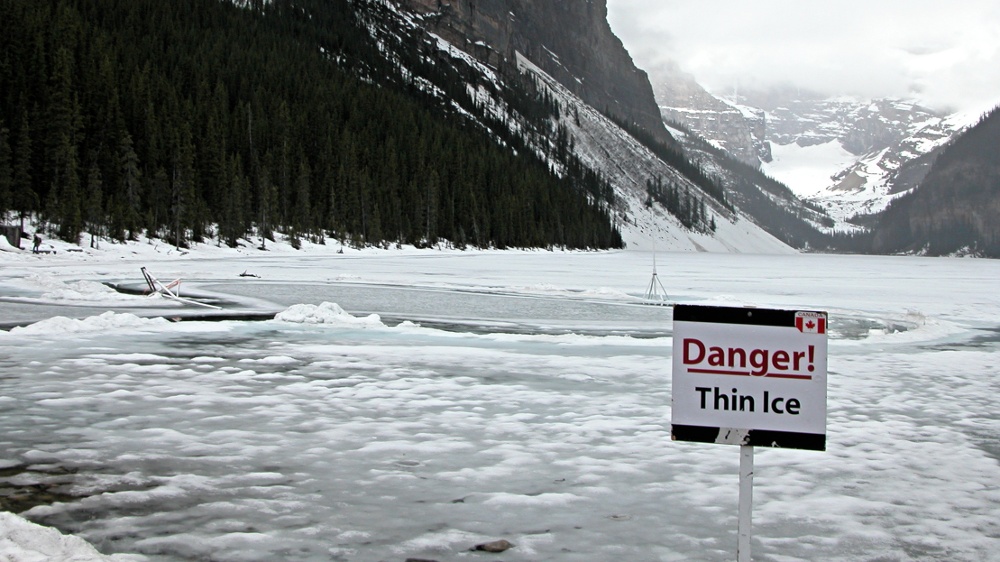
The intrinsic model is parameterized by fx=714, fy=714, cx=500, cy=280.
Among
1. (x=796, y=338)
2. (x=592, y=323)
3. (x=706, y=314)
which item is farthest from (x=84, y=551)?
(x=592, y=323)

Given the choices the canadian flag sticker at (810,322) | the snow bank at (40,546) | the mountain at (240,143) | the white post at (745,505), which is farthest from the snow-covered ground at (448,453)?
the mountain at (240,143)

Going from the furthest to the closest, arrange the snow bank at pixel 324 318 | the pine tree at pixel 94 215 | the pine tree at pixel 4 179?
1. the pine tree at pixel 94 215
2. the pine tree at pixel 4 179
3. the snow bank at pixel 324 318

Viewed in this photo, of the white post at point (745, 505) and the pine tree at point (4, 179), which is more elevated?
the pine tree at point (4, 179)

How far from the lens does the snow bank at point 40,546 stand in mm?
4031

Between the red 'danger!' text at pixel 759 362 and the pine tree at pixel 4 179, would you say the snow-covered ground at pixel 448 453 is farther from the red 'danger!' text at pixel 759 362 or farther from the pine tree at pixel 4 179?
the pine tree at pixel 4 179

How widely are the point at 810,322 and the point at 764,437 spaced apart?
65 cm

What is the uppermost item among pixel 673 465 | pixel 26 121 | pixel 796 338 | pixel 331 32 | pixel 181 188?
pixel 331 32

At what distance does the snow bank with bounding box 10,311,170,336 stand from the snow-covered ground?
7 centimetres

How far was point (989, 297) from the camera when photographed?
32.6 meters

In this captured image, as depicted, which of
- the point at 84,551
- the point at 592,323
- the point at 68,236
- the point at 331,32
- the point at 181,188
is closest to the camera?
the point at 84,551

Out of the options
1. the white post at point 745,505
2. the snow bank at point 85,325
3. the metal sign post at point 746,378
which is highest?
the metal sign post at point 746,378

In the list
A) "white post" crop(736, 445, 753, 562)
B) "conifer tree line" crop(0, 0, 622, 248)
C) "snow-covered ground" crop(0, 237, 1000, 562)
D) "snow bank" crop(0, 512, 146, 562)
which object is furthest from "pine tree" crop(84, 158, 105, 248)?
"white post" crop(736, 445, 753, 562)

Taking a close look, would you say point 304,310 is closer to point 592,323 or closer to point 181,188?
point 592,323

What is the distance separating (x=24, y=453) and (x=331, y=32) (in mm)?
184709
